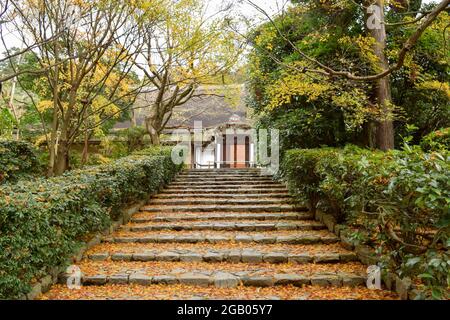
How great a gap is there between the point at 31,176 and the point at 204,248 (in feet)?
19.0

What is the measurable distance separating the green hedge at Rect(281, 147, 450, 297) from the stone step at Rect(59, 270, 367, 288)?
0.70 metres

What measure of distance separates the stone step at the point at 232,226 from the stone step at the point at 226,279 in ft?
8.11

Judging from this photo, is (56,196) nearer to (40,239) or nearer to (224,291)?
(40,239)

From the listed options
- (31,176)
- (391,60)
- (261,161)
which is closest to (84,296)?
(31,176)

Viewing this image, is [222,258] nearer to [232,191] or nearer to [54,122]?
[54,122]

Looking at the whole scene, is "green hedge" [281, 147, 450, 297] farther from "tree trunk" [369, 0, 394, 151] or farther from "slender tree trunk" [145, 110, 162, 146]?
"slender tree trunk" [145, 110, 162, 146]

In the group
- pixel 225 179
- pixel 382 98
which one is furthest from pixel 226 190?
pixel 382 98

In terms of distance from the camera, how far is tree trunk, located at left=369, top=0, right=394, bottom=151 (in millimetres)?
8883

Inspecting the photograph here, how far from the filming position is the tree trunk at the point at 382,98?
8.88 m

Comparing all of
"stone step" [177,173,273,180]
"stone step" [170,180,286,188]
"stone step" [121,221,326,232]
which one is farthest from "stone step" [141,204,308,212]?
"stone step" [177,173,273,180]

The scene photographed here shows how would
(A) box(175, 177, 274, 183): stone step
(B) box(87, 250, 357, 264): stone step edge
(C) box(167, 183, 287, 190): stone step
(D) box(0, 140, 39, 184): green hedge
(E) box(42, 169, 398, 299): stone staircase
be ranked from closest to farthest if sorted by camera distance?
(E) box(42, 169, 398, 299): stone staircase → (B) box(87, 250, 357, 264): stone step edge → (D) box(0, 140, 39, 184): green hedge → (C) box(167, 183, 287, 190): stone step → (A) box(175, 177, 274, 183): stone step

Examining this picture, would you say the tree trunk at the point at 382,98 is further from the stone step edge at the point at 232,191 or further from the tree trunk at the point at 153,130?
the tree trunk at the point at 153,130

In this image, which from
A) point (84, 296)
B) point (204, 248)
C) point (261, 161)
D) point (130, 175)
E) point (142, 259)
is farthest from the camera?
point (261, 161)
